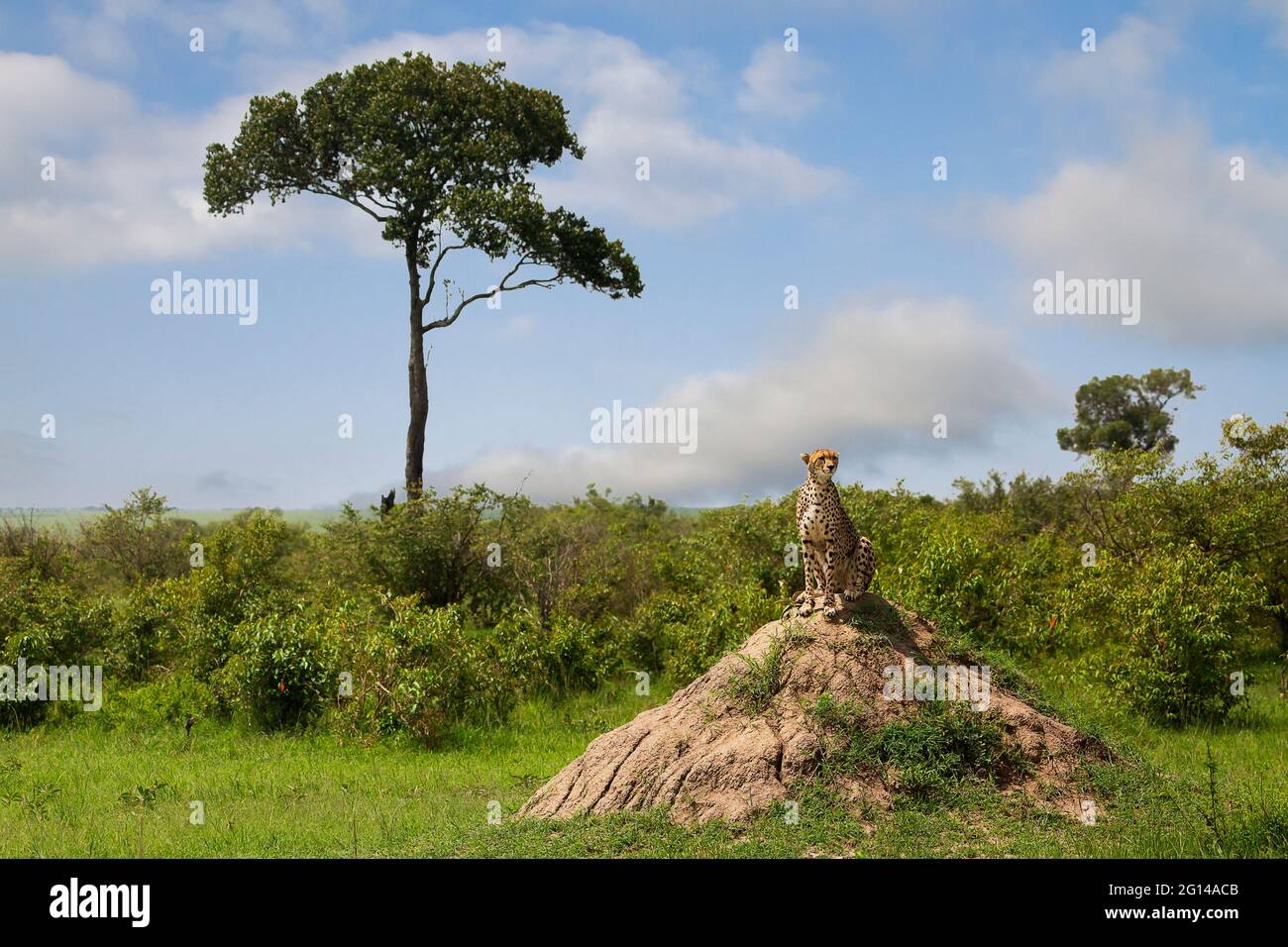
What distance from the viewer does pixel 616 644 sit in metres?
17.6

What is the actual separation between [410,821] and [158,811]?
263 cm

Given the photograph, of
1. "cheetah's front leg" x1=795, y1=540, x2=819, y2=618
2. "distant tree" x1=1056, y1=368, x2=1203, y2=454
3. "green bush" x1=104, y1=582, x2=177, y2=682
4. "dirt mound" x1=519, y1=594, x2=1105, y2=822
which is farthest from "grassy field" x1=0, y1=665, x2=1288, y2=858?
"distant tree" x1=1056, y1=368, x2=1203, y2=454

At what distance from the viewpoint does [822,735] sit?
894 centimetres

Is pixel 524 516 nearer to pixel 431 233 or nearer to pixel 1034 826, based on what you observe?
pixel 431 233

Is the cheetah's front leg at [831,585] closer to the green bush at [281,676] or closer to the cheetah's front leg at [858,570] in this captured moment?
the cheetah's front leg at [858,570]

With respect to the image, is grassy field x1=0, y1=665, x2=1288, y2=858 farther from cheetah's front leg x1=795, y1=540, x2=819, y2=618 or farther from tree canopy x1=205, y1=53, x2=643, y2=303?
tree canopy x1=205, y1=53, x2=643, y2=303

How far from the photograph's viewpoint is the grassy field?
26.4ft

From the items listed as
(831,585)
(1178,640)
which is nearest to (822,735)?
(831,585)

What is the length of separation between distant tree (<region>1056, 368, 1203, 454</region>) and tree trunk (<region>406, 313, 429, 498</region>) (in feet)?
106

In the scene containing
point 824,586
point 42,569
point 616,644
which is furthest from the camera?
point 42,569

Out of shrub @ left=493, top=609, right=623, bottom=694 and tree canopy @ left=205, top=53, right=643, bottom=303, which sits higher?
tree canopy @ left=205, top=53, right=643, bottom=303

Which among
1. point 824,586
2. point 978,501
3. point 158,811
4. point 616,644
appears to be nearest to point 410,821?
point 158,811

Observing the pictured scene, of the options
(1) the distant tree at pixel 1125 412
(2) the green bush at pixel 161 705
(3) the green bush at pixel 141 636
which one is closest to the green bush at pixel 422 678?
(2) the green bush at pixel 161 705

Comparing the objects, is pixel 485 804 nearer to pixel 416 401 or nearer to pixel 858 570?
pixel 858 570
